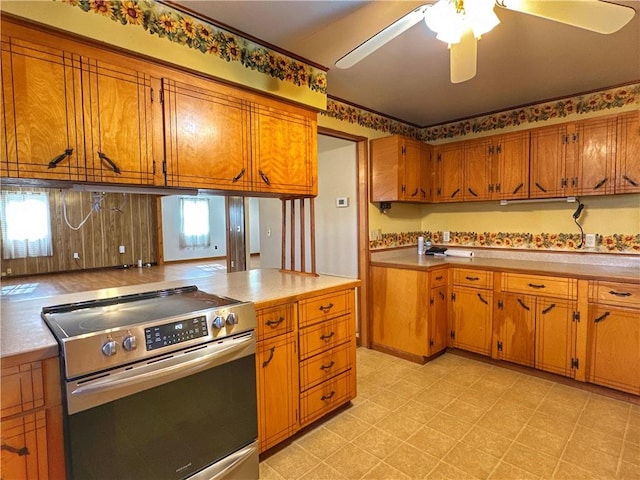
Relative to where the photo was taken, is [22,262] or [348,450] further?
[22,262]

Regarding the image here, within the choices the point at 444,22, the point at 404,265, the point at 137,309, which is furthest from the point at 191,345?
the point at 404,265

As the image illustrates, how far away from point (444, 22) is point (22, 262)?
7665mm

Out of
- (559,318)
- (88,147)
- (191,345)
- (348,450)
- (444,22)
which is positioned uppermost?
(444,22)

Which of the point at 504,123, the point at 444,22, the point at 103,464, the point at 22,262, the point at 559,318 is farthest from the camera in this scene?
the point at 22,262

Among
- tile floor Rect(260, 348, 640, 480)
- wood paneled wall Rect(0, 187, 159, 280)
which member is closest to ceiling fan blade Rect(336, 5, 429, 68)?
tile floor Rect(260, 348, 640, 480)

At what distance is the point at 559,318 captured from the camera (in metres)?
2.56

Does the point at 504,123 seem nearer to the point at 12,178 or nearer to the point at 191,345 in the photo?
the point at 191,345

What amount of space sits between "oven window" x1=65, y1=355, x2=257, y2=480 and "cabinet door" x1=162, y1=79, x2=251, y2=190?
1.01 metres

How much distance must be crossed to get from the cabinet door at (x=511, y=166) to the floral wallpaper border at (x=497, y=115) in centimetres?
36

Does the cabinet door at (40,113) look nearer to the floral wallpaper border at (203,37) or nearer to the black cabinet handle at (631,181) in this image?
the floral wallpaper border at (203,37)

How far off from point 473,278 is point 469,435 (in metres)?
1.42

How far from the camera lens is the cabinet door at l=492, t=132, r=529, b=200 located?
300cm

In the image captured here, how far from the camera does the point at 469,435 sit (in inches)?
78.1

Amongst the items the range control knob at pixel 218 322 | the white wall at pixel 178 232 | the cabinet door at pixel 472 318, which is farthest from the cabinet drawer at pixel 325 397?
the white wall at pixel 178 232
